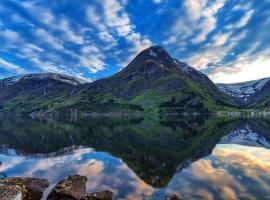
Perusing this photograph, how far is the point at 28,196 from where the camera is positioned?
3033 cm

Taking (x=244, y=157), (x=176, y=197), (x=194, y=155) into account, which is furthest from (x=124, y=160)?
(x=176, y=197)

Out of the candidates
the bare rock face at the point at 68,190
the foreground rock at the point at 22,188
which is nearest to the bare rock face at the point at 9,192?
the foreground rock at the point at 22,188

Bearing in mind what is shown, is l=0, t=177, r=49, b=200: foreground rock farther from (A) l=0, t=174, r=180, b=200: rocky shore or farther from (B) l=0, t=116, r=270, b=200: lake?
(B) l=0, t=116, r=270, b=200: lake

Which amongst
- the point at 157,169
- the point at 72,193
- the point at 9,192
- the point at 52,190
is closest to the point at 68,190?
the point at 72,193

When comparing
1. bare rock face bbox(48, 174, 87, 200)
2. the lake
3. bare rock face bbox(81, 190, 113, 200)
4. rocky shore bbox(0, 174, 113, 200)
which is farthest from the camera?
the lake

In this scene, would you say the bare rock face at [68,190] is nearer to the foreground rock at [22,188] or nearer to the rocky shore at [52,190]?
the rocky shore at [52,190]

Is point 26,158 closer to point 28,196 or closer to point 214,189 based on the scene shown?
point 28,196

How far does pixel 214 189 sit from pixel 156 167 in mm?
15591

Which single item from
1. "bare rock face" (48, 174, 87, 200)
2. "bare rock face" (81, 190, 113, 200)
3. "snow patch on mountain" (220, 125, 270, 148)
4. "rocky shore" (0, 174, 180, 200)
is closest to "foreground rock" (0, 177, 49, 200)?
"rocky shore" (0, 174, 180, 200)

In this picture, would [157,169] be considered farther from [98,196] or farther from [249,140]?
[249,140]

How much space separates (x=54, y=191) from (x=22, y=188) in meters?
3.94

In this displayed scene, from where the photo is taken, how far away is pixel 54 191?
96.0 feet

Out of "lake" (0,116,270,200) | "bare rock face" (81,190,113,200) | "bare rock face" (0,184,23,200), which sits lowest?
"lake" (0,116,270,200)

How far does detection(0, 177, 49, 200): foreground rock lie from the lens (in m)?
23.9
